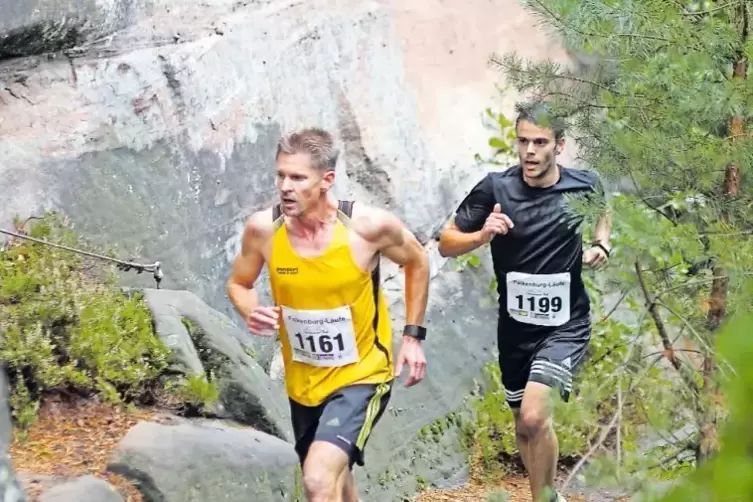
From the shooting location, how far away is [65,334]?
4.86 metres

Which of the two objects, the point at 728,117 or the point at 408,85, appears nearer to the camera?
the point at 728,117

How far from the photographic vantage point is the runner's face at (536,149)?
454 centimetres

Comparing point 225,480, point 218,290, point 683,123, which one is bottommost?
point 225,480

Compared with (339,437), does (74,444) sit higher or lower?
lower

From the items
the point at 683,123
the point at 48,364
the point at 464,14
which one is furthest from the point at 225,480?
the point at 464,14

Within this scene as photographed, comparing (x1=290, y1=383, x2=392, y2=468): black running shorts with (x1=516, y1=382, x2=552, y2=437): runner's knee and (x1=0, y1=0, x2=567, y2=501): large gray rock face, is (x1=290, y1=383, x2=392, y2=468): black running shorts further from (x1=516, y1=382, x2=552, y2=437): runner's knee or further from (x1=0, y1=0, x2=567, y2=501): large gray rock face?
(x1=0, y1=0, x2=567, y2=501): large gray rock face

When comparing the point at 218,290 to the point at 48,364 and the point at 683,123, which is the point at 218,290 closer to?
the point at 48,364

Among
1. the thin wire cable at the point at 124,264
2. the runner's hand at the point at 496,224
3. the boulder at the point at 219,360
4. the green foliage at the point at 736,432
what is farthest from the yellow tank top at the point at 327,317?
the green foliage at the point at 736,432

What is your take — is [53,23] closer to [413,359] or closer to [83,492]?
[83,492]

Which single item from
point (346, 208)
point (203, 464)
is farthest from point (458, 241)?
point (203, 464)

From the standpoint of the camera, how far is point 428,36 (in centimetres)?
804

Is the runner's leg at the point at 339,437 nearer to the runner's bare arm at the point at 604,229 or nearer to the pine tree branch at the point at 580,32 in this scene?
the runner's bare arm at the point at 604,229

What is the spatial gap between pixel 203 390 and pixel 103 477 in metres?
0.82

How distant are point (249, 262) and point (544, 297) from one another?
1.35 meters
